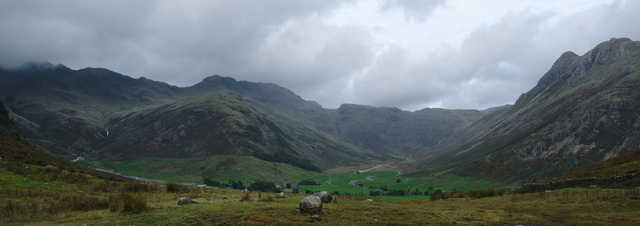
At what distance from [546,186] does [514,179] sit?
130 m

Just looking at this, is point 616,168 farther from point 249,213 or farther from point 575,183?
point 249,213

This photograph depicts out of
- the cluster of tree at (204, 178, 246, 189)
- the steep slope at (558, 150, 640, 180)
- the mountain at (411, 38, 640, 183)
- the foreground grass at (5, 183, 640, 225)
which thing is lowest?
the cluster of tree at (204, 178, 246, 189)

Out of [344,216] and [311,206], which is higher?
[311,206]

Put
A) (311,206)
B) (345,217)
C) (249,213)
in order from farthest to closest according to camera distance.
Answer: (311,206), (345,217), (249,213)

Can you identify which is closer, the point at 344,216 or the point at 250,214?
the point at 250,214

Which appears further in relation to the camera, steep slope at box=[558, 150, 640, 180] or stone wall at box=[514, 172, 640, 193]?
steep slope at box=[558, 150, 640, 180]

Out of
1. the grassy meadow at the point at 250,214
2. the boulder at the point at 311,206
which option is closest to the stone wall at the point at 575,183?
the grassy meadow at the point at 250,214

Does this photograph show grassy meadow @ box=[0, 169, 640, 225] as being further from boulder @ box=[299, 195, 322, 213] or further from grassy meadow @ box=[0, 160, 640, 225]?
boulder @ box=[299, 195, 322, 213]

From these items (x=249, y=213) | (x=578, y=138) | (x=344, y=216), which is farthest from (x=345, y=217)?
(x=578, y=138)

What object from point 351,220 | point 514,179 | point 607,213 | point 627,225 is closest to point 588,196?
point 607,213

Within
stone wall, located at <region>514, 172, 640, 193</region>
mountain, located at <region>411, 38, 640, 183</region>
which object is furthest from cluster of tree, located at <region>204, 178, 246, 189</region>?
stone wall, located at <region>514, 172, 640, 193</region>

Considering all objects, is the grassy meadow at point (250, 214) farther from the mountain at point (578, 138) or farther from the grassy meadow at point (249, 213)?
the mountain at point (578, 138)

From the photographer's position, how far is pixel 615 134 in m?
139

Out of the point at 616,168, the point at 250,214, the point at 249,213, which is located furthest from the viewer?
the point at 616,168
